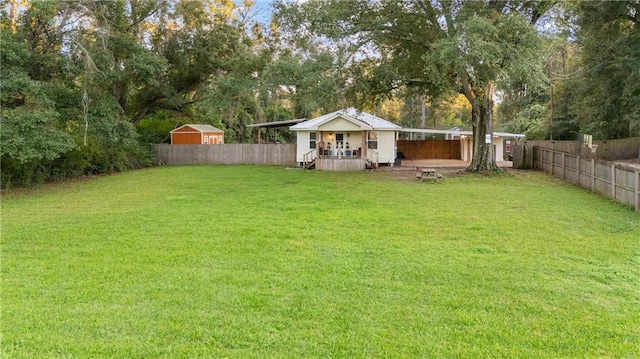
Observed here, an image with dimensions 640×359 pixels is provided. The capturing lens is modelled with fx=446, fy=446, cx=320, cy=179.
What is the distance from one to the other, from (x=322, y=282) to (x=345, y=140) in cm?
2054

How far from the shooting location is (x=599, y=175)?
40.6 ft

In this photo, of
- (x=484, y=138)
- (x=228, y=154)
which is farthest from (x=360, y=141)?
(x=228, y=154)

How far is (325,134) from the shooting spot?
2523 centimetres

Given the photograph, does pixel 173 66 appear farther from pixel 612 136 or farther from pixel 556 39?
pixel 612 136

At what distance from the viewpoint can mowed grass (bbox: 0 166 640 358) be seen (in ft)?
11.5

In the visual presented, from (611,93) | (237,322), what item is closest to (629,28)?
(611,93)

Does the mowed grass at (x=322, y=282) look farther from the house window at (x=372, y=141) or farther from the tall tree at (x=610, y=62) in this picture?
the house window at (x=372, y=141)

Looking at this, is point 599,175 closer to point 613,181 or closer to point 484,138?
point 613,181

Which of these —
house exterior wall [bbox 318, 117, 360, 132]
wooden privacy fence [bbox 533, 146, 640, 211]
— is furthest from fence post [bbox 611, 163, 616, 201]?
house exterior wall [bbox 318, 117, 360, 132]

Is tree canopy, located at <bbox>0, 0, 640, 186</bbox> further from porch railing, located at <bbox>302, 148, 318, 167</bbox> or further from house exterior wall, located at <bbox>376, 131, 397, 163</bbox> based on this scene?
porch railing, located at <bbox>302, 148, 318, 167</bbox>

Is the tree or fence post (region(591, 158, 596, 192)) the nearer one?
fence post (region(591, 158, 596, 192))

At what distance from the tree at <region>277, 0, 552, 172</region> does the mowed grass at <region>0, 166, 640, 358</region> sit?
5.28 metres

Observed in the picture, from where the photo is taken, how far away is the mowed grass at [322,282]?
3.49 m

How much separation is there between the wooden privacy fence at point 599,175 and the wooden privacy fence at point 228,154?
14454 mm
